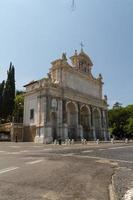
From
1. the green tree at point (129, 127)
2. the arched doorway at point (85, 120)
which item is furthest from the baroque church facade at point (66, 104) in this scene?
the green tree at point (129, 127)

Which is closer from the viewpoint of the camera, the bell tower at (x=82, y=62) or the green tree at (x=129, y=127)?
the bell tower at (x=82, y=62)

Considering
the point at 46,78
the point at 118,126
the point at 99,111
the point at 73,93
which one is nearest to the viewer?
the point at 46,78

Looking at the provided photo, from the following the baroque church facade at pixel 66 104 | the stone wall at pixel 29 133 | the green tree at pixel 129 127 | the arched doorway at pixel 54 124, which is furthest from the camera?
the green tree at pixel 129 127

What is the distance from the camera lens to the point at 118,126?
81250 millimetres

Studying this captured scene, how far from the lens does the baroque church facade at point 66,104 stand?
1946 inches

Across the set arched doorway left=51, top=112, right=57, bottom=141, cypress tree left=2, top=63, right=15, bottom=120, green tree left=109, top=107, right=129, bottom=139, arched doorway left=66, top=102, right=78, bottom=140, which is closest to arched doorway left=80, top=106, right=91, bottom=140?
arched doorway left=66, top=102, right=78, bottom=140

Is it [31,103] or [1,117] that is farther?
[1,117]

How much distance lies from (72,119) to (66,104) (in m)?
5.87

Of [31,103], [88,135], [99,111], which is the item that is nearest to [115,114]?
[99,111]

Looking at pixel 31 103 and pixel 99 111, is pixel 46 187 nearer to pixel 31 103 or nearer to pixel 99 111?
pixel 31 103

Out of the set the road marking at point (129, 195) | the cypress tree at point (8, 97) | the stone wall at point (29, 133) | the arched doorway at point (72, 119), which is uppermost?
the cypress tree at point (8, 97)

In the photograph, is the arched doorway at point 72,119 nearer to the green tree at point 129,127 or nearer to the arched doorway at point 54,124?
the arched doorway at point 54,124

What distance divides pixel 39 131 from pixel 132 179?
40903 millimetres

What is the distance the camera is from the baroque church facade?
1946 inches
